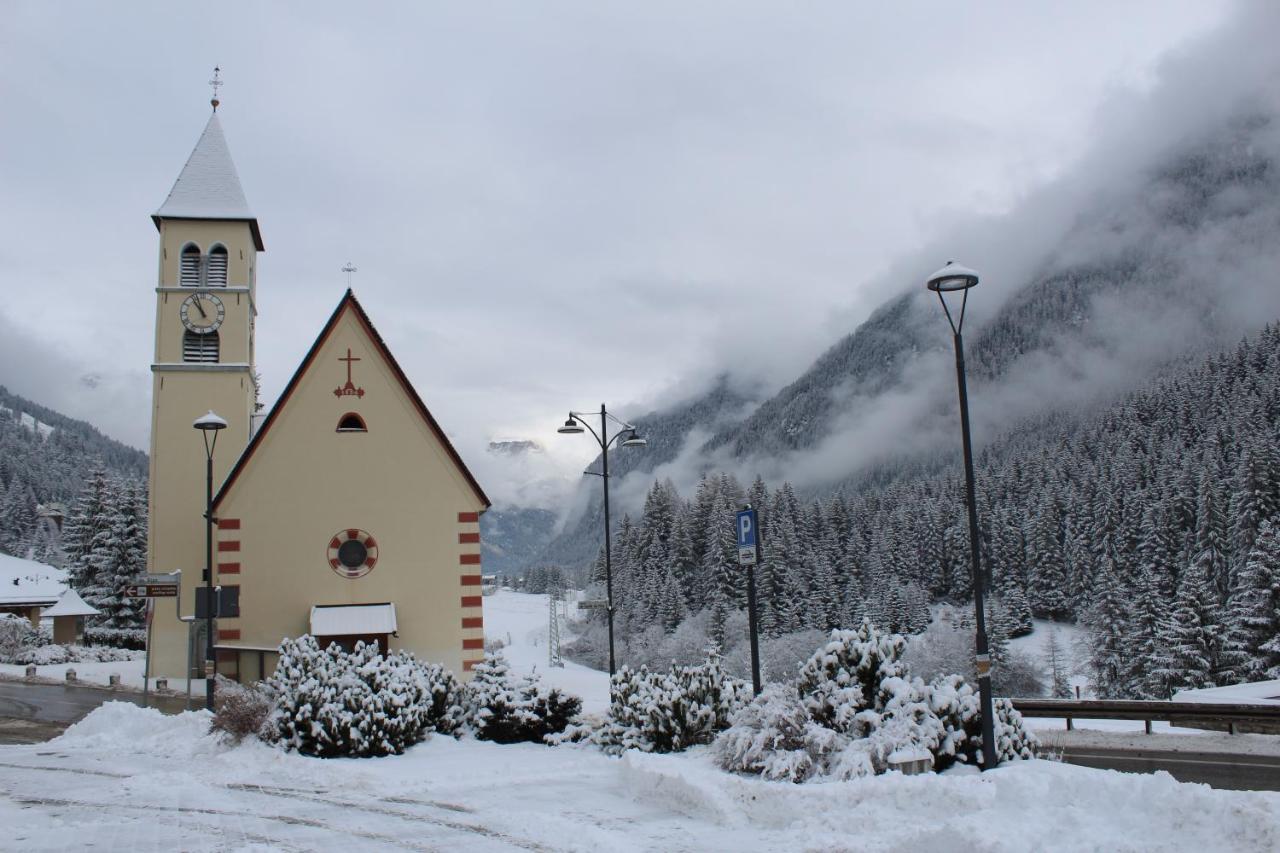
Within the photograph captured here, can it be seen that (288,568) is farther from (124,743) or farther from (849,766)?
(849,766)

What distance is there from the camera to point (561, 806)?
12195 millimetres

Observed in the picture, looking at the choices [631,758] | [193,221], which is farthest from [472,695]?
[193,221]

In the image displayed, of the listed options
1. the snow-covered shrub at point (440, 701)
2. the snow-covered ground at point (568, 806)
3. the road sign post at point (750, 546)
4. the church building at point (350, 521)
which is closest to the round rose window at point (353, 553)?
the church building at point (350, 521)

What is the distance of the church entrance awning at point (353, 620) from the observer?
22109 millimetres

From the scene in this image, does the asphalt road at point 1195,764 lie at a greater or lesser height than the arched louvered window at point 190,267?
lesser

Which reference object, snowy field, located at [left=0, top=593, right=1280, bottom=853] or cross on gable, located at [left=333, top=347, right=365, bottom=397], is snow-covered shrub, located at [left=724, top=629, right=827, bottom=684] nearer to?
cross on gable, located at [left=333, top=347, right=365, bottom=397]

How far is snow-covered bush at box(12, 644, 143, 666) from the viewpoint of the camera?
41312 mm

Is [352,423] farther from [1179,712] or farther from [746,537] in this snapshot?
[1179,712]

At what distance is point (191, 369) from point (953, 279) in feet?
90.6

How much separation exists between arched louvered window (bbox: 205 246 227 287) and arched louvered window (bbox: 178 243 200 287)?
329mm

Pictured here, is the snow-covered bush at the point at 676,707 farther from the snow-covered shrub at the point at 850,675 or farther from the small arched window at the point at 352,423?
the small arched window at the point at 352,423

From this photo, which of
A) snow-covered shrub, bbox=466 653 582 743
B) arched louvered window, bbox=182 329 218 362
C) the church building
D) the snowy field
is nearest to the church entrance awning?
the church building

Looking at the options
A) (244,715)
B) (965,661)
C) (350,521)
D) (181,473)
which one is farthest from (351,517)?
(965,661)

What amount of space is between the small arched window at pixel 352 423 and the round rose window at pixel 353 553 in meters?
2.42
